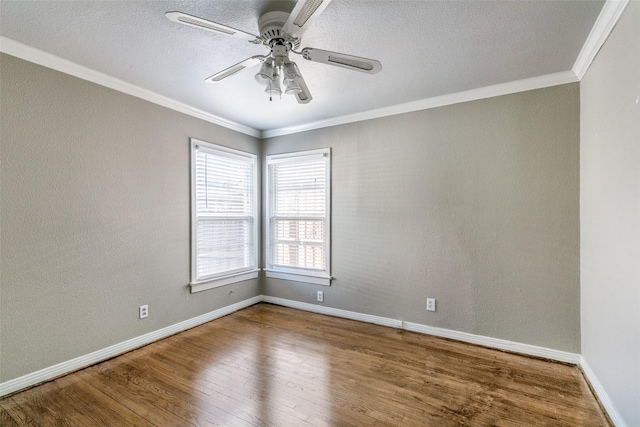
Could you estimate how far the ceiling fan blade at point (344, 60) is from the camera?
1.68 metres

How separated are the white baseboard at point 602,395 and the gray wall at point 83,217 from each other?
3619 mm

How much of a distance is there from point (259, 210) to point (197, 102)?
5.51ft

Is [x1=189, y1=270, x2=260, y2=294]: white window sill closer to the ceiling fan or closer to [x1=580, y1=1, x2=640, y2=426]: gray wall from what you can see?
the ceiling fan

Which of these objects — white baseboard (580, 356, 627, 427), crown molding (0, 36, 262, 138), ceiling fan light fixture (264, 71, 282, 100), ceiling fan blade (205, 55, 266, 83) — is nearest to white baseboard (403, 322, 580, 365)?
white baseboard (580, 356, 627, 427)

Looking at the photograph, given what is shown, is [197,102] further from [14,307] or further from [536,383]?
[536,383]

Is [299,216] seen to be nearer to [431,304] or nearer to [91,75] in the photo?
[431,304]

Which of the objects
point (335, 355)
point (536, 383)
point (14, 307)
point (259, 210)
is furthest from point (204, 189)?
point (536, 383)

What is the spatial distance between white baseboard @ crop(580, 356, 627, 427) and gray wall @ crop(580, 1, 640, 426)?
0.14 ft

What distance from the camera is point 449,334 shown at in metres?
3.00

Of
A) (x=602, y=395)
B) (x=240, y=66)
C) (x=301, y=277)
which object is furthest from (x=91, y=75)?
(x=602, y=395)

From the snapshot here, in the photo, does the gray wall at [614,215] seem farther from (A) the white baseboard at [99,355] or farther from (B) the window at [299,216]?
(A) the white baseboard at [99,355]

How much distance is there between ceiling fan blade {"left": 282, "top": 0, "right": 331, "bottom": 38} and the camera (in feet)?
4.27

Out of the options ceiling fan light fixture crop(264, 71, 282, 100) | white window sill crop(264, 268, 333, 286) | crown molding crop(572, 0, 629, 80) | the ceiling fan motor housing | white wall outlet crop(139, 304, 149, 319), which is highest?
crown molding crop(572, 0, 629, 80)

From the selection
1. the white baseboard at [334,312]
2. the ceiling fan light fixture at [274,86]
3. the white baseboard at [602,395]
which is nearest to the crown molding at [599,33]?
the ceiling fan light fixture at [274,86]
